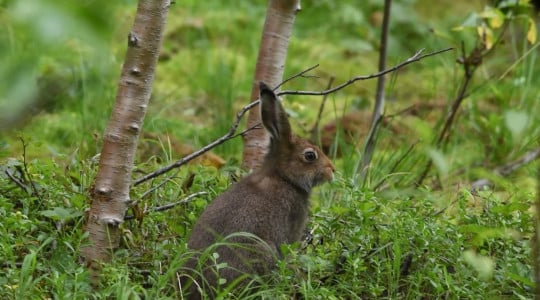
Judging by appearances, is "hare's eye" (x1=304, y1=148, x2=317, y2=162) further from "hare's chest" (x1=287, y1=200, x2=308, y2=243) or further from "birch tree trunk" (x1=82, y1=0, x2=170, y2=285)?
"birch tree trunk" (x1=82, y1=0, x2=170, y2=285)

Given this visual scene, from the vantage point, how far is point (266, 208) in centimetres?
377

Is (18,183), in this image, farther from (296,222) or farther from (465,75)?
(465,75)

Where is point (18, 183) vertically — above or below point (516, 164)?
below

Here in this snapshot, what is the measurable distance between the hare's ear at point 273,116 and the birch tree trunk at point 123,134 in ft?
2.46

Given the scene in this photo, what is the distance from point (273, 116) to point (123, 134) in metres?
0.96

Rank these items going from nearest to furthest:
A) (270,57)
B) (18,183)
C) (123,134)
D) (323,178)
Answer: (123,134), (18,183), (323,178), (270,57)

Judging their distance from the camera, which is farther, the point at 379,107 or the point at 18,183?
the point at 379,107

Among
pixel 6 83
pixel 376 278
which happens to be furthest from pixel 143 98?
pixel 6 83

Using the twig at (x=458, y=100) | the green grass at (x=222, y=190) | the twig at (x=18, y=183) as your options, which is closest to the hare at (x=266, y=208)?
the green grass at (x=222, y=190)

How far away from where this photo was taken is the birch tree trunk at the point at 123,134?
3.32m

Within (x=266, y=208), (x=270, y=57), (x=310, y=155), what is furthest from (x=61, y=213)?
(x=270, y=57)

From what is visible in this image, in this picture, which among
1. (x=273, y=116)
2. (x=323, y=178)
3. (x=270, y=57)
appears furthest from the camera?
(x=270, y=57)

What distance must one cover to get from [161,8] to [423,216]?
5.23 feet

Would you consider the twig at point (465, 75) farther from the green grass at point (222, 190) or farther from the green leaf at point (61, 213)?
the green leaf at point (61, 213)
